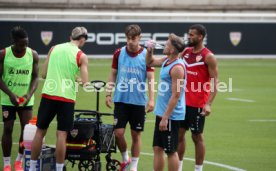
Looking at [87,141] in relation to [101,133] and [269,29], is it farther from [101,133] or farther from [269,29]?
[269,29]

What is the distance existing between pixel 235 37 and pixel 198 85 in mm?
23529

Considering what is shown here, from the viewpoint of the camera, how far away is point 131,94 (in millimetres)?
12586

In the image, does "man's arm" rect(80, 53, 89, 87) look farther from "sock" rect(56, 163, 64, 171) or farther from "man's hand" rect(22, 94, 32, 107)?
"man's hand" rect(22, 94, 32, 107)

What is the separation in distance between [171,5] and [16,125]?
27.9 metres

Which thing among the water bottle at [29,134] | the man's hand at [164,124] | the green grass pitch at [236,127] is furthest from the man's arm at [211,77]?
the water bottle at [29,134]

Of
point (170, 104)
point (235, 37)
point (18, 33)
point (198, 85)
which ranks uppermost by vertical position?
point (235, 37)

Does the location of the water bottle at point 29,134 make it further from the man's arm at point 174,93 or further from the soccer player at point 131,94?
the man's arm at point 174,93

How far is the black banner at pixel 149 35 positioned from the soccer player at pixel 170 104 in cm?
2240

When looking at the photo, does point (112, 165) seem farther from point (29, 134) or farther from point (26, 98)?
point (26, 98)

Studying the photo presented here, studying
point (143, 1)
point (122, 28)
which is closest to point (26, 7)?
point (143, 1)

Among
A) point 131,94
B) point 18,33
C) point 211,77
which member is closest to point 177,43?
point 211,77

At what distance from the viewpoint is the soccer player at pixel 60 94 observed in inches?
448

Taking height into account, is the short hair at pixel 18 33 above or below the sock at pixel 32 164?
above

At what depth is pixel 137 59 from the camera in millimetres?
12531
